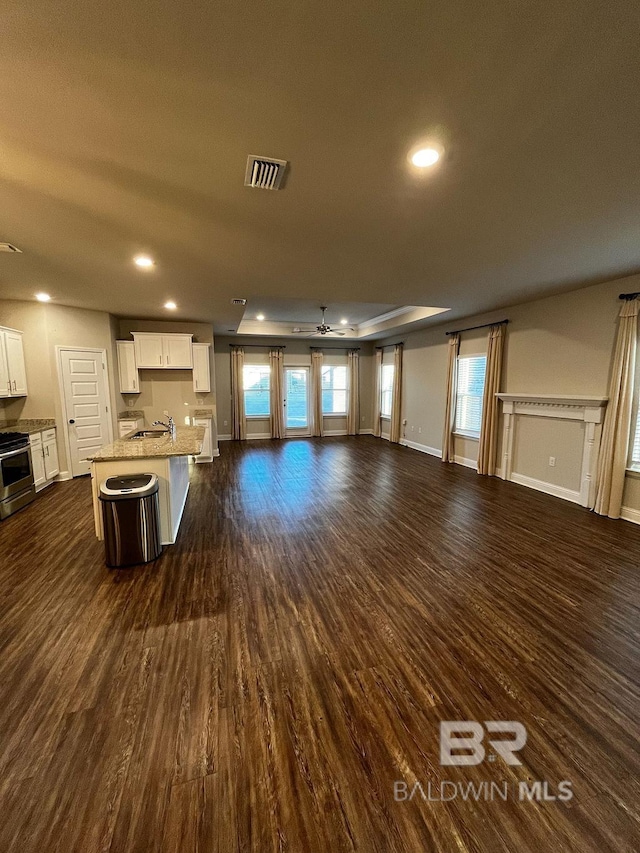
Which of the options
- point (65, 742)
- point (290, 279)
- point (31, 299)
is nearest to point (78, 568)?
point (65, 742)

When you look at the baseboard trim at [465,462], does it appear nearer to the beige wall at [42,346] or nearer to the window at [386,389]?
the window at [386,389]

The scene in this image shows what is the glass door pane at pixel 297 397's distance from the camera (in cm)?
955

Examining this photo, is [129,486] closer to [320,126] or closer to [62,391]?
[320,126]

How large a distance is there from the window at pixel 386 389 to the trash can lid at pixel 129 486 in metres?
7.23

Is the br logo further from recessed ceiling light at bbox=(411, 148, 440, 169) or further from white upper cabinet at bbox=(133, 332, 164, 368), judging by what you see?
white upper cabinet at bbox=(133, 332, 164, 368)

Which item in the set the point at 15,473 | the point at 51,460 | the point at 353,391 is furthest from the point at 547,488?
the point at 51,460

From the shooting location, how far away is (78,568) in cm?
297

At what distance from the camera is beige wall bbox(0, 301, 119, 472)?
503 centimetres

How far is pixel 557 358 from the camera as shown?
188 inches

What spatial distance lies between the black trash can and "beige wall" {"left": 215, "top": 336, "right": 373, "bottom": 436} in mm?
6078

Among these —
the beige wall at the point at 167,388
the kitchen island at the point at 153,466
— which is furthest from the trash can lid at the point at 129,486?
the beige wall at the point at 167,388

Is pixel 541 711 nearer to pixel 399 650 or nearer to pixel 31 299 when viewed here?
pixel 399 650

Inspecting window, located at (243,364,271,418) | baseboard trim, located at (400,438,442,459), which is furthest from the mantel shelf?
window, located at (243,364,271,418)

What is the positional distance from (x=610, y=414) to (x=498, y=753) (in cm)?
403
